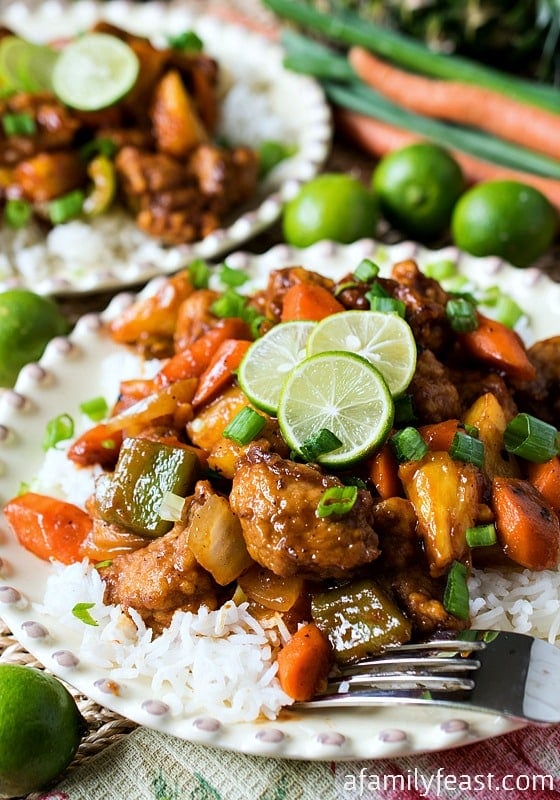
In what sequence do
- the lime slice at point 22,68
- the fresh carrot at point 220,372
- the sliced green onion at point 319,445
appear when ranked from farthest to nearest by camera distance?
the lime slice at point 22,68 < the fresh carrot at point 220,372 < the sliced green onion at point 319,445

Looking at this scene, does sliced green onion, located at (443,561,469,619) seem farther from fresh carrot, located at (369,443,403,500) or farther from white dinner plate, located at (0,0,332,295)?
white dinner plate, located at (0,0,332,295)

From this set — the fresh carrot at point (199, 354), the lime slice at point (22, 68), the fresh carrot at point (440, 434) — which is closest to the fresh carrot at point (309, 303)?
the fresh carrot at point (199, 354)

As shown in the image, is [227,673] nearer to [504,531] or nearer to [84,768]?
[84,768]

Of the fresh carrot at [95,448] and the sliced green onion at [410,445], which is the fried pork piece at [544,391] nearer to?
the sliced green onion at [410,445]

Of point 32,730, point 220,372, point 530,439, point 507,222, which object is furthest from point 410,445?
point 507,222

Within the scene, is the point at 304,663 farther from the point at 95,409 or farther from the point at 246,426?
the point at 95,409
